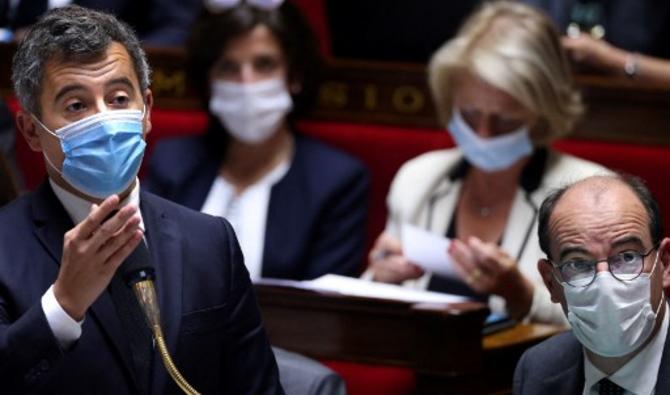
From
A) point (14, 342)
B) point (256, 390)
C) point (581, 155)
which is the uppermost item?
point (14, 342)

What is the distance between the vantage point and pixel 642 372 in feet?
6.73

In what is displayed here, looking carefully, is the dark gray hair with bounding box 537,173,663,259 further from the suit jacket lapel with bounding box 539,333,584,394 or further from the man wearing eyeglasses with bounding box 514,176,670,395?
the suit jacket lapel with bounding box 539,333,584,394

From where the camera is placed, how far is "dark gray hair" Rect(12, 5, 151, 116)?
197 centimetres

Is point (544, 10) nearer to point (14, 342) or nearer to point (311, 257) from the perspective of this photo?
point (311, 257)

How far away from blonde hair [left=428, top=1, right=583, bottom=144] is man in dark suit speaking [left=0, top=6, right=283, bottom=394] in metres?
1.14

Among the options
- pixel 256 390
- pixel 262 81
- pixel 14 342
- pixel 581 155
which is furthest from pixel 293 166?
pixel 14 342

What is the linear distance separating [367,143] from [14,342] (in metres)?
1.75

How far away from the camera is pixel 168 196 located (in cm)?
340

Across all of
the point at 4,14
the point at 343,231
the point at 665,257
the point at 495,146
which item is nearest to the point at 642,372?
the point at 665,257

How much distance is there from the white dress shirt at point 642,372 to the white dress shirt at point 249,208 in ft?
4.37

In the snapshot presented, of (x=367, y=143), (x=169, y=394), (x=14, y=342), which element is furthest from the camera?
(x=367, y=143)

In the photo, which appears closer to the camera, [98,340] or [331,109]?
[98,340]

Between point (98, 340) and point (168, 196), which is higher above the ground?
point (98, 340)

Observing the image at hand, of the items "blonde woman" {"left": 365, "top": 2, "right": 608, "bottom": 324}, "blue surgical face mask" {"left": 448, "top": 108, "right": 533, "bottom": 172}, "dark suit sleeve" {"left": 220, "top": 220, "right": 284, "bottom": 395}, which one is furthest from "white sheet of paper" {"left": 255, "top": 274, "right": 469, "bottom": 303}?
"dark suit sleeve" {"left": 220, "top": 220, "right": 284, "bottom": 395}
